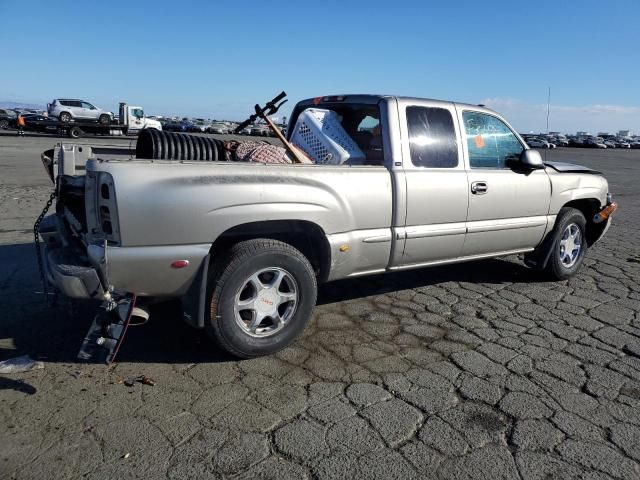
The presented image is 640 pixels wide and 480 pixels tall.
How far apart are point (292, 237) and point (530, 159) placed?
2.44 metres

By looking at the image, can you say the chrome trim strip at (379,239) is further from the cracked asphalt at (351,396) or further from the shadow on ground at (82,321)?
the shadow on ground at (82,321)

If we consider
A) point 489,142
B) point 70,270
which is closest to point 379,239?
point 489,142

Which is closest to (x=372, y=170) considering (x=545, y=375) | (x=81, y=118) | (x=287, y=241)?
(x=287, y=241)

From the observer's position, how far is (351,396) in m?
3.36

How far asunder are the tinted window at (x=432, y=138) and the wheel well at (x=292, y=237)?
3.54 ft

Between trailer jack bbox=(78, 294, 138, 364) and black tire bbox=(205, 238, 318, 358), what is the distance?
522mm

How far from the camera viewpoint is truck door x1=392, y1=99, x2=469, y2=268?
4449 mm

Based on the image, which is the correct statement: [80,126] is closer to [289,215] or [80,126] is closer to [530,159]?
[530,159]

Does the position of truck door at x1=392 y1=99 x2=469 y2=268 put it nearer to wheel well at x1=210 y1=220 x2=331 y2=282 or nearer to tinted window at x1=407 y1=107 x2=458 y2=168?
tinted window at x1=407 y1=107 x2=458 y2=168

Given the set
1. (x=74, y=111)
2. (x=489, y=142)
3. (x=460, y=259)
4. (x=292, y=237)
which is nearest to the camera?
(x=292, y=237)

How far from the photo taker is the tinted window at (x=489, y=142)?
16.4 feet

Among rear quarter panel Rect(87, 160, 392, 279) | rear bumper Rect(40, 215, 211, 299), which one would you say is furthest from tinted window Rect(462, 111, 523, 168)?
rear bumper Rect(40, 215, 211, 299)

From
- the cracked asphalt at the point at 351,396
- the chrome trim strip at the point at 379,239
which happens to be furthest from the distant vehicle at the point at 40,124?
the chrome trim strip at the point at 379,239

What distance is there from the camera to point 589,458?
111 inches
